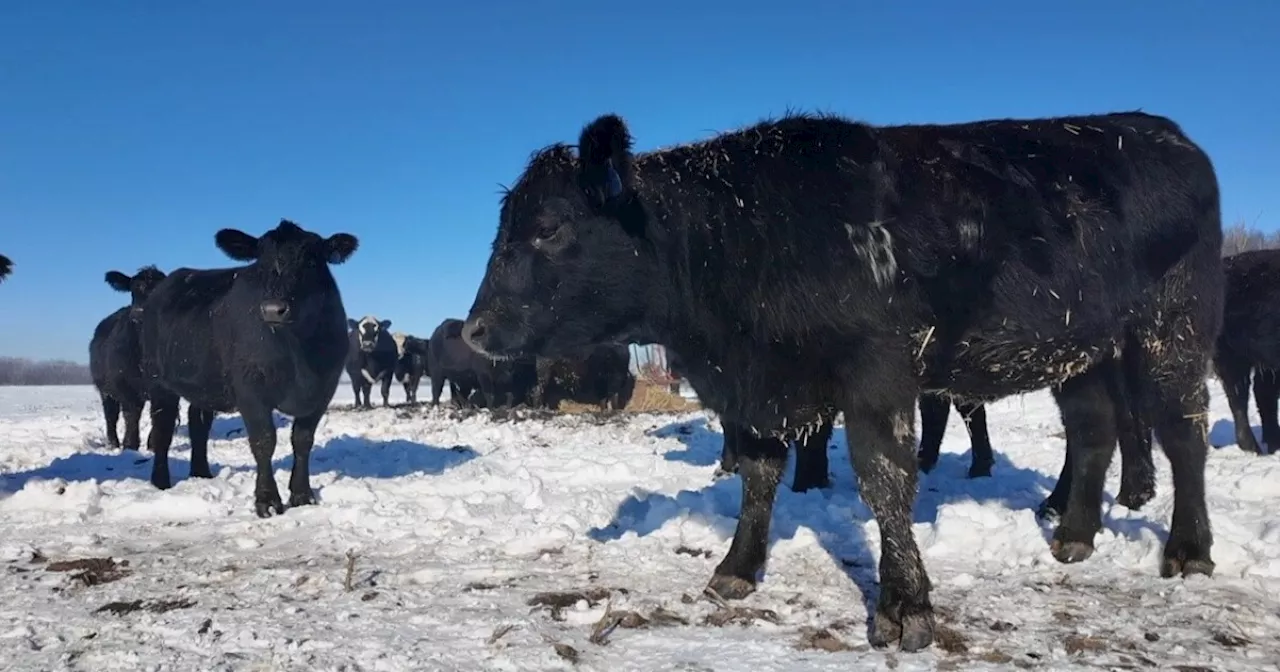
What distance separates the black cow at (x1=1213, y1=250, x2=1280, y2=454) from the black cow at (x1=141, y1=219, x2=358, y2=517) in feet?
33.7

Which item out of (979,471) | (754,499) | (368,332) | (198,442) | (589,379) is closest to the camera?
(754,499)

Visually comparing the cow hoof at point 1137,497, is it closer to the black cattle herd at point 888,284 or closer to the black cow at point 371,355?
the black cattle herd at point 888,284

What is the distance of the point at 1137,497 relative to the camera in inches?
243

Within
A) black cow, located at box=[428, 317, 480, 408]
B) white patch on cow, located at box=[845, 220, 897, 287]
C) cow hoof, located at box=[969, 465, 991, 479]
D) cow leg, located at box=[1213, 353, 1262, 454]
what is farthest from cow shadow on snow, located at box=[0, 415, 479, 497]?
black cow, located at box=[428, 317, 480, 408]

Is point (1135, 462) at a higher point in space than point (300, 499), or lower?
higher

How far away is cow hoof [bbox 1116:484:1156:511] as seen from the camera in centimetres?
618

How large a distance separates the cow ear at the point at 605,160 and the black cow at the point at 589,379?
60.2 feet

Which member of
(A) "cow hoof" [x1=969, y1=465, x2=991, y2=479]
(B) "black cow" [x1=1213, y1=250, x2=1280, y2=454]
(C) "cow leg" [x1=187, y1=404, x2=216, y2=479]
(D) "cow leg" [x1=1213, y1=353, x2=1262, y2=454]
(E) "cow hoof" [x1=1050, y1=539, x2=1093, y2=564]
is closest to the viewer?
(E) "cow hoof" [x1=1050, y1=539, x2=1093, y2=564]

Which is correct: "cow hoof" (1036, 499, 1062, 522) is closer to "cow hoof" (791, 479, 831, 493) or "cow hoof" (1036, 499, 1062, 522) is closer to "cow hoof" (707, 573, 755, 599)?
"cow hoof" (791, 479, 831, 493)

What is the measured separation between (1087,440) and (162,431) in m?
9.10

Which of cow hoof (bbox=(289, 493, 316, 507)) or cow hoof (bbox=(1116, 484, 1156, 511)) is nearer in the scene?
cow hoof (bbox=(1116, 484, 1156, 511))

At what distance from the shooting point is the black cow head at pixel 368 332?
2916cm

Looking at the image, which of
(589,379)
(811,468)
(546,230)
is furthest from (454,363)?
(546,230)

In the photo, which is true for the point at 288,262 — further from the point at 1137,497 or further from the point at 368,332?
the point at 368,332
